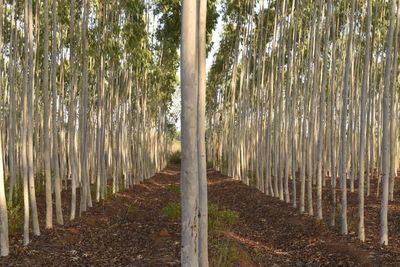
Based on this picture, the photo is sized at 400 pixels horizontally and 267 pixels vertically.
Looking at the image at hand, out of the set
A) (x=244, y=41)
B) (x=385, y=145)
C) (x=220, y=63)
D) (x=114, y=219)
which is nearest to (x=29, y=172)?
(x=114, y=219)

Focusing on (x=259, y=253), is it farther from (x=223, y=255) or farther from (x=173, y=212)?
(x=173, y=212)

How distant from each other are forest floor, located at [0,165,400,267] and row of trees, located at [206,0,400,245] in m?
0.92

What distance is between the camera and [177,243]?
30.0ft

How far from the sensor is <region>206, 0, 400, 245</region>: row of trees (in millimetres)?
10016

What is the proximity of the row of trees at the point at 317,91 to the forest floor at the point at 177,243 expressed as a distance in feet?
3.00

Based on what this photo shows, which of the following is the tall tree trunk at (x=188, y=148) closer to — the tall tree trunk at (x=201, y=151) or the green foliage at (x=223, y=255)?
the tall tree trunk at (x=201, y=151)

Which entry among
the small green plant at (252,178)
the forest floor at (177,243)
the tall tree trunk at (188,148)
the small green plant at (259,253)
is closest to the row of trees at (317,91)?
the small green plant at (252,178)

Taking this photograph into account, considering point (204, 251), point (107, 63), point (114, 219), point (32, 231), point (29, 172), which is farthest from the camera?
point (107, 63)

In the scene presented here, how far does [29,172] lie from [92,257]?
2.46 meters

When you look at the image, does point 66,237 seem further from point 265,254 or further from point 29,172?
point 265,254

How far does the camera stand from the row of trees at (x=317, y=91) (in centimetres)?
1002

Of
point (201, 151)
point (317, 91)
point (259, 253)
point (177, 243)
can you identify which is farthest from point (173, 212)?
point (317, 91)

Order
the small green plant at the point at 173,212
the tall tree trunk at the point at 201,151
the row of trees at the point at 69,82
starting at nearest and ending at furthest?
the tall tree trunk at the point at 201,151 < the row of trees at the point at 69,82 < the small green plant at the point at 173,212

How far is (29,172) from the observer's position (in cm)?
955
